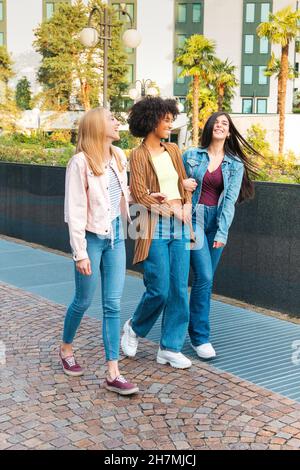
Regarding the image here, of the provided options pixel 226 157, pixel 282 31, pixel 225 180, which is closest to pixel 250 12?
pixel 282 31

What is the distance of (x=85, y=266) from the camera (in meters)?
4.04

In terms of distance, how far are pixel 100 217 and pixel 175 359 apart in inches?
48.7

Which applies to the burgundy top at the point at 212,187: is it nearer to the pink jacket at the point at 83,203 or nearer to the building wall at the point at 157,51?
the pink jacket at the point at 83,203

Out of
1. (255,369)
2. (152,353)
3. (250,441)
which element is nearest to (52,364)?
(152,353)

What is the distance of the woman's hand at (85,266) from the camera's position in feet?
13.2

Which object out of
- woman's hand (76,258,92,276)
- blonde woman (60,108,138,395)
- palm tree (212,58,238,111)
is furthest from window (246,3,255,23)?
woman's hand (76,258,92,276)

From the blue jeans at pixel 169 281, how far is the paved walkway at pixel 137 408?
296 mm

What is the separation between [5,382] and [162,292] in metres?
1.21

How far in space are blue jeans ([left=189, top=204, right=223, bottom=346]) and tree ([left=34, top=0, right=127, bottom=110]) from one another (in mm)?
53196

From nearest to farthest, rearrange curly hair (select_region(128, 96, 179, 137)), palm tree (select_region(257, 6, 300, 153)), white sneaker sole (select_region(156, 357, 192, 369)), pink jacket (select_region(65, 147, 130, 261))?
pink jacket (select_region(65, 147, 130, 261))
curly hair (select_region(128, 96, 179, 137))
white sneaker sole (select_region(156, 357, 192, 369))
palm tree (select_region(257, 6, 300, 153))

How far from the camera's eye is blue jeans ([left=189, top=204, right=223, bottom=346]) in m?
4.86

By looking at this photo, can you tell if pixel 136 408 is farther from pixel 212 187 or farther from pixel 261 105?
pixel 261 105

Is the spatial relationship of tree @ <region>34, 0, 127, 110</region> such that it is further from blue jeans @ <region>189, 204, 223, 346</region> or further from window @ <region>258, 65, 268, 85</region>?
blue jeans @ <region>189, 204, 223, 346</region>

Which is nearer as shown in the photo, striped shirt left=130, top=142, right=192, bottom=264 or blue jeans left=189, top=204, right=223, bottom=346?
striped shirt left=130, top=142, right=192, bottom=264
